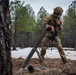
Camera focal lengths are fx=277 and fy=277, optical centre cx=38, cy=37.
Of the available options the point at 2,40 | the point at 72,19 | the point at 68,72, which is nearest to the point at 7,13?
the point at 2,40

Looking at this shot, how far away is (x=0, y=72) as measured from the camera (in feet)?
10.2

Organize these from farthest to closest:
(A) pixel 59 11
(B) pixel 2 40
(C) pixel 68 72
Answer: (A) pixel 59 11
(C) pixel 68 72
(B) pixel 2 40

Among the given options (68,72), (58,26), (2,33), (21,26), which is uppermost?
(2,33)

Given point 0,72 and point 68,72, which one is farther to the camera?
point 68,72

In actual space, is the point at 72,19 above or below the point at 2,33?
below

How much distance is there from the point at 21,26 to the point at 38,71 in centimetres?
2678

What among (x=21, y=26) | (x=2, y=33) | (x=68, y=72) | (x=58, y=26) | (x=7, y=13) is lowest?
(x=21, y=26)

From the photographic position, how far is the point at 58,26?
270 inches

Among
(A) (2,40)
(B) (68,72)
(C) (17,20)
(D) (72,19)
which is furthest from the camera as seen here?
(D) (72,19)

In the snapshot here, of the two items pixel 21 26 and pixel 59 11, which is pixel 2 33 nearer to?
pixel 59 11

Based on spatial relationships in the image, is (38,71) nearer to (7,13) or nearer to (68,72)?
(68,72)

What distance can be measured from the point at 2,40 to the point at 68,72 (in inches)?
114

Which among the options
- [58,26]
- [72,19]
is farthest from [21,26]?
[58,26]

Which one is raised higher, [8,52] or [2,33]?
[2,33]
